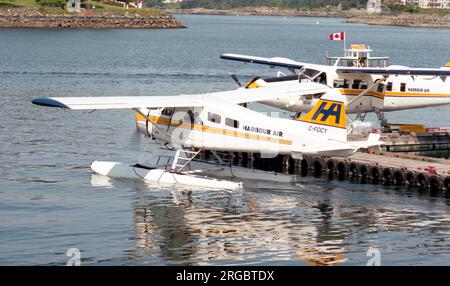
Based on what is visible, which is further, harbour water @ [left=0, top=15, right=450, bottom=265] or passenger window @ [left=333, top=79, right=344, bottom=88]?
passenger window @ [left=333, top=79, right=344, bottom=88]

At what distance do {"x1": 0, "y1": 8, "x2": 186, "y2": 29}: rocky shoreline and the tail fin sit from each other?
Result: 105 meters

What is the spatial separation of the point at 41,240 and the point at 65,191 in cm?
551

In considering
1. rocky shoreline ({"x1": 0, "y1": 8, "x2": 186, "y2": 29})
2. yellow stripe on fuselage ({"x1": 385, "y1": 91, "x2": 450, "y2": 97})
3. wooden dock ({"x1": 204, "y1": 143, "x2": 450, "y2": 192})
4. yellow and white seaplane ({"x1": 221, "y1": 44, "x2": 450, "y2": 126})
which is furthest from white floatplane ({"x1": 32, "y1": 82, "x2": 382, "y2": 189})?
rocky shoreline ({"x1": 0, "y1": 8, "x2": 186, "y2": 29})

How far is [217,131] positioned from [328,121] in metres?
3.18

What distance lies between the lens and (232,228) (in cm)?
2402

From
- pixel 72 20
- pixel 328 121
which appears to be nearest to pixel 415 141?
pixel 328 121

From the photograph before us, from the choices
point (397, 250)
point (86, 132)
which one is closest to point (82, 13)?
point (86, 132)

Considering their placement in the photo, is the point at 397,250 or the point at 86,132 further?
the point at 86,132

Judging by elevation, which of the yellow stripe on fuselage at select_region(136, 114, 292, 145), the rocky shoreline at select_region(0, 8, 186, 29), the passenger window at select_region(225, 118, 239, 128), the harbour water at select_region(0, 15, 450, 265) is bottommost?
the rocky shoreline at select_region(0, 8, 186, 29)

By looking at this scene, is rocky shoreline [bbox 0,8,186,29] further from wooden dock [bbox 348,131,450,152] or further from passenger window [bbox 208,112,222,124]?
passenger window [bbox 208,112,222,124]

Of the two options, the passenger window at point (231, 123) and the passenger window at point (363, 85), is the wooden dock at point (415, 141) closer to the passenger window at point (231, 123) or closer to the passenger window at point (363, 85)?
the passenger window at point (363, 85)

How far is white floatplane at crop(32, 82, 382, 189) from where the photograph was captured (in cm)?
2638

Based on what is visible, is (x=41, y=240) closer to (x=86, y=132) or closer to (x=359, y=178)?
(x=359, y=178)
